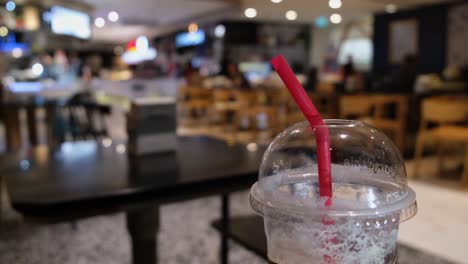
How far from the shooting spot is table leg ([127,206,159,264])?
154 centimetres

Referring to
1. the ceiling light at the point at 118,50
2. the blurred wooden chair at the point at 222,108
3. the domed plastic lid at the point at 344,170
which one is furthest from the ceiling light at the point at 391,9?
the ceiling light at the point at 118,50

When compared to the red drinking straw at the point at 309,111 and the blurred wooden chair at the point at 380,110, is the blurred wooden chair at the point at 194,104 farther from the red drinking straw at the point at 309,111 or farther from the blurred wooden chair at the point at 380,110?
the red drinking straw at the point at 309,111

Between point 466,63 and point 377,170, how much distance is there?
8982 millimetres

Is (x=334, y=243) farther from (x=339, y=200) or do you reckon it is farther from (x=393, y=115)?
(x=393, y=115)

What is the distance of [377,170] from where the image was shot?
654 millimetres

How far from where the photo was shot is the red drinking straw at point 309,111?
52 centimetres

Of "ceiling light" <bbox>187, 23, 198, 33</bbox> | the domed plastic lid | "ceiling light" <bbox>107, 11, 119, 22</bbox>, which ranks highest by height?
"ceiling light" <bbox>107, 11, 119, 22</bbox>

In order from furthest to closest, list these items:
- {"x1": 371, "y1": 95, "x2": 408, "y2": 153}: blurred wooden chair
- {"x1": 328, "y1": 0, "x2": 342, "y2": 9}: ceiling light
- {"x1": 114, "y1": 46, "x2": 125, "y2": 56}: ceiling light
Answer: {"x1": 114, "y1": 46, "x2": 125, "y2": 56}: ceiling light < {"x1": 328, "y1": 0, "x2": 342, "y2": 9}: ceiling light < {"x1": 371, "y1": 95, "x2": 408, "y2": 153}: blurred wooden chair

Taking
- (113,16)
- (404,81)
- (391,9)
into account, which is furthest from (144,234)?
(113,16)

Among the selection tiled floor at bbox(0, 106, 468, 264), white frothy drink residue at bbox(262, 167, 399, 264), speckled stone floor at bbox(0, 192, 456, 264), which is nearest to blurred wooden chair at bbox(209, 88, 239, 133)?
tiled floor at bbox(0, 106, 468, 264)

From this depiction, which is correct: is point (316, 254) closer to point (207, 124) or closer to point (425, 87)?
point (425, 87)

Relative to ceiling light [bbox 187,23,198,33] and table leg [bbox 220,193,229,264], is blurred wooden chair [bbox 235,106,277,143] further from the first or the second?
ceiling light [bbox 187,23,198,33]

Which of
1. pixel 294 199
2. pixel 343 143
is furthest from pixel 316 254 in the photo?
pixel 343 143

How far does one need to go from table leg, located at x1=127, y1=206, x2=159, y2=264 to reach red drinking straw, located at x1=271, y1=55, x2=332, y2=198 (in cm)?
109
